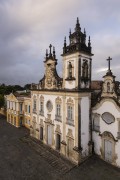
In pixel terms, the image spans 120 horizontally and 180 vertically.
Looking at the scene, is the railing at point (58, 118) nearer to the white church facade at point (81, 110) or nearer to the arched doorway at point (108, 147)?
the white church facade at point (81, 110)

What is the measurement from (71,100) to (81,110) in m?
1.68

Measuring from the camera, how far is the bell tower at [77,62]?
19500mm

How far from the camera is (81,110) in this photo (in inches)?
774

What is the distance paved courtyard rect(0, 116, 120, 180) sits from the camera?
17250mm

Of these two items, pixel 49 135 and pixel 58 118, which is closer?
pixel 58 118

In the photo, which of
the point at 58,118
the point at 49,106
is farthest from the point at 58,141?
the point at 49,106

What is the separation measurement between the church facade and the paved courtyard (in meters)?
1.30

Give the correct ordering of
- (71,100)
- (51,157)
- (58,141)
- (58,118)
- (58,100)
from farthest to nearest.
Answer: (58,141) < (58,118) < (58,100) < (51,157) < (71,100)

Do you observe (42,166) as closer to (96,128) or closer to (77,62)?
(96,128)

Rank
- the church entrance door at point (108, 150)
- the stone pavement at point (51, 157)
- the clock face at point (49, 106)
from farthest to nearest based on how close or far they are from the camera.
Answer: the clock face at point (49, 106) → the church entrance door at point (108, 150) → the stone pavement at point (51, 157)

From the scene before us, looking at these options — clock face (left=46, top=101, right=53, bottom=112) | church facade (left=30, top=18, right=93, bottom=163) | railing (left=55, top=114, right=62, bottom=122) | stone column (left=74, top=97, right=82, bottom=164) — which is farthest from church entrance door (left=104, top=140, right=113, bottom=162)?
clock face (left=46, top=101, right=53, bottom=112)

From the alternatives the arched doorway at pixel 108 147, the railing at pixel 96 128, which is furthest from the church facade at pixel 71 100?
the arched doorway at pixel 108 147

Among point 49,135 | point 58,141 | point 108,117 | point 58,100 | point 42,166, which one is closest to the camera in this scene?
point 108,117

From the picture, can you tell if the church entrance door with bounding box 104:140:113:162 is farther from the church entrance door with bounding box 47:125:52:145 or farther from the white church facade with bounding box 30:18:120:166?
the church entrance door with bounding box 47:125:52:145
